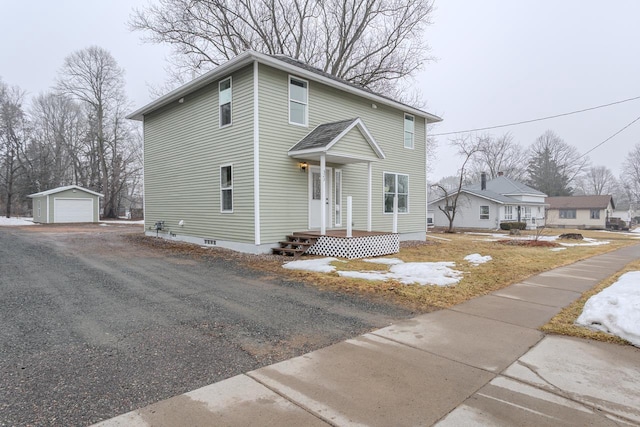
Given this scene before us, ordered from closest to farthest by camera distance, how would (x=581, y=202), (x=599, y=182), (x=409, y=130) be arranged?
(x=409, y=130) < (x=581, y=202) < (x=599, y=182)

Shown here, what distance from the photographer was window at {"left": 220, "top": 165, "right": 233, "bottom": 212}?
10.6 meters

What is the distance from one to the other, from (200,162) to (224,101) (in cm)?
232

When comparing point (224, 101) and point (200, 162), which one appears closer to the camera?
point (224, 101)

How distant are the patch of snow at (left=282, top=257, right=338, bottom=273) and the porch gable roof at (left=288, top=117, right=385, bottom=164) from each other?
3.06 m

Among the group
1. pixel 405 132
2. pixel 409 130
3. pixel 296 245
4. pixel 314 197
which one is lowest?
pixel 296 245

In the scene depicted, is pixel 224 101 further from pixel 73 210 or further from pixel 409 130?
pixel 73 210

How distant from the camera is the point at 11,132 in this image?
1271 inches

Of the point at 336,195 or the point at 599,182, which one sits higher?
the point at 599,182

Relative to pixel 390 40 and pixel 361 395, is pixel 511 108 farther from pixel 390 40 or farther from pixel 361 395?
pixel 361 395

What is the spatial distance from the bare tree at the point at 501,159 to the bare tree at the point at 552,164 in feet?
5.80

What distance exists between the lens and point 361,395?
103 inches

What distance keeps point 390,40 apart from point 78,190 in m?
25.4

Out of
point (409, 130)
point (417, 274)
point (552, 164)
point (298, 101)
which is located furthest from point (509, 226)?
point (552, 164)

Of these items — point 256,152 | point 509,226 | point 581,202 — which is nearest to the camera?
point 256,152
